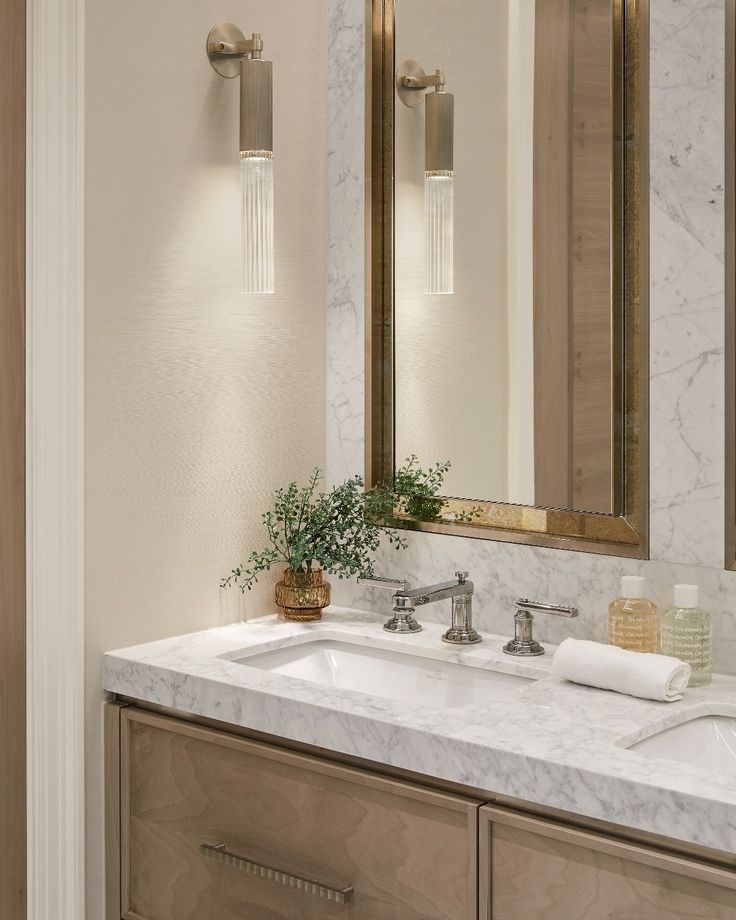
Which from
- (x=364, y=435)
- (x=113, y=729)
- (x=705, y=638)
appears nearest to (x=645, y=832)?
(x=705, y=638)

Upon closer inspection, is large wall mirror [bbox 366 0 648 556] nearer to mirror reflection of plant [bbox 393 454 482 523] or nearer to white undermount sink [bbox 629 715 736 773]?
mirror reflection of plant [bbox 393 454 482 523]

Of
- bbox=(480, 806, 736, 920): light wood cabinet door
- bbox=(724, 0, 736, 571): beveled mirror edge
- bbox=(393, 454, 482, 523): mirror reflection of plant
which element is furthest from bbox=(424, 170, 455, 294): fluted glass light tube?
bbox=(480, 806, 736, 920): light wood cabinet door

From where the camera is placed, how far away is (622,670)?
1.42 meters

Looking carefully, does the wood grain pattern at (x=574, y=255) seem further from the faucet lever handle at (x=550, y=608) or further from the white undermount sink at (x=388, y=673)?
the white undermount sink at (x=388, y=673)

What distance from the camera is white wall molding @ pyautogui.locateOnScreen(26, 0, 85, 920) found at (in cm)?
154

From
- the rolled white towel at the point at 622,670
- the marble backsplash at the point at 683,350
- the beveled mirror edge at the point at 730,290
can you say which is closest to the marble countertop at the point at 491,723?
the rolled white towel at the point at 622,670

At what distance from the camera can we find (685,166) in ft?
4.93

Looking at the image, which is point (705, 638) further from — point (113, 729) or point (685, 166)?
point (113, 729)

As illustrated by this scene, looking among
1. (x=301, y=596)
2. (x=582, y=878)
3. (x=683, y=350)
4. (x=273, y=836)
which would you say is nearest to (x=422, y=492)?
(x=301, y=596)

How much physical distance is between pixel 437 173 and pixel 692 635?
0.86 m

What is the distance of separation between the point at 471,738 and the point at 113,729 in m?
0.63

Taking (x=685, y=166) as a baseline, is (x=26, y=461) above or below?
below

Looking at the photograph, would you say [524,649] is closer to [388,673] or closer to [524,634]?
[524,634]

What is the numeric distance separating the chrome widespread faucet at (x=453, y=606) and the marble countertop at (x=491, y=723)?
27mm
